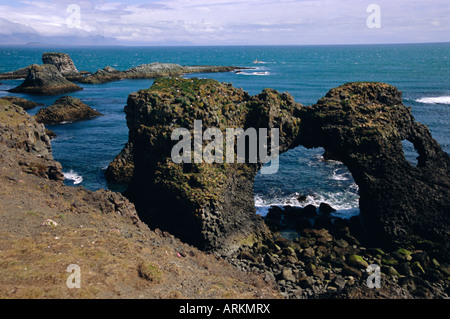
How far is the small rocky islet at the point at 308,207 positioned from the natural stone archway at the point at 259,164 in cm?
11

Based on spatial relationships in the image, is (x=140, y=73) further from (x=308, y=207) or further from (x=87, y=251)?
(x=87, y=251)

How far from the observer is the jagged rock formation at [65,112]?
7969cm

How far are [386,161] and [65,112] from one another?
73.3 meters

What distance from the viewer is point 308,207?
4059 cm

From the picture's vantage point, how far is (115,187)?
4703 centimetres

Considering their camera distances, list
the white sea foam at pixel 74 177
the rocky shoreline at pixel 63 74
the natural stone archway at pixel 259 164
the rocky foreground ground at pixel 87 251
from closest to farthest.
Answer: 1. the rocky foreground ground at pixel 87 251
2. the natural stone archway at pixel 259 164
3. the white sea foam at pixel 74 177
4. the rocky shoreline at pixel 63 74

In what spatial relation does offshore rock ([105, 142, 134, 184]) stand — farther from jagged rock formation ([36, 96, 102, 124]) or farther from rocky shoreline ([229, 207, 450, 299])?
jagged rock formation ([36, 96, 102, 124])

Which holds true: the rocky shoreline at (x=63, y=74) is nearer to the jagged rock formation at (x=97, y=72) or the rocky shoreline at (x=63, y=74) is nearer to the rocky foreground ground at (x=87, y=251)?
the jagged rock formation at (x=97, y=72)

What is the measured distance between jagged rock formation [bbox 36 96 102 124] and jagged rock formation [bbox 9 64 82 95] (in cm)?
3149

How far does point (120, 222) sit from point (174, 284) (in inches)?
401

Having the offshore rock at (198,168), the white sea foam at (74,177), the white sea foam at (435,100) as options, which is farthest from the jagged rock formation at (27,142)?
the white sea foam at (435,100)

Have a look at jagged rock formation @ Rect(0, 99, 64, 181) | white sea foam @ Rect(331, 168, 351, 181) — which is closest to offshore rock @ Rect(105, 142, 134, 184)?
jagged rock formation @ Rect(0, 99, 64, 181)

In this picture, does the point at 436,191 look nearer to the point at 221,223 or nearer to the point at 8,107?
the point at 221,223

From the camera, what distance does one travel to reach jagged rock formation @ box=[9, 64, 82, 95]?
110 meters
